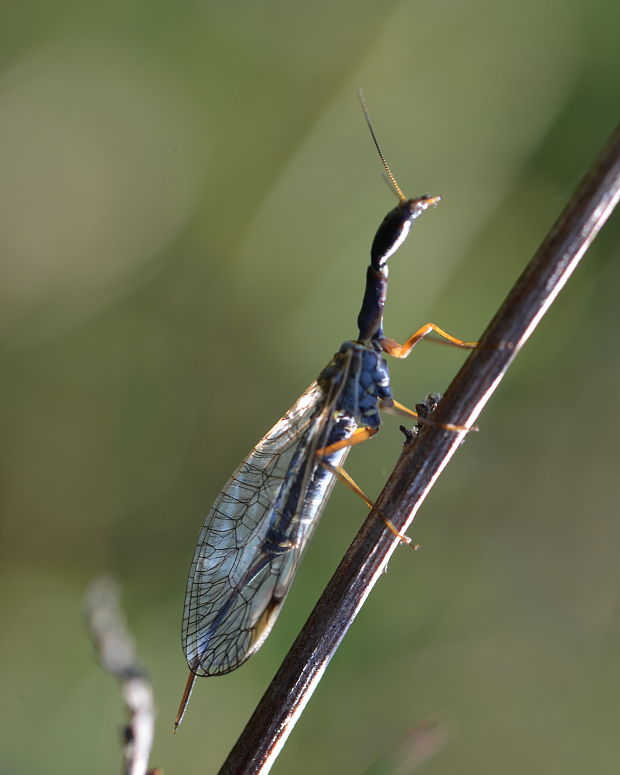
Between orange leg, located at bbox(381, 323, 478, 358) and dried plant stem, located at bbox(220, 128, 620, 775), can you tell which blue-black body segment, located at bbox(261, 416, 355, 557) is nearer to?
orange leg, located at bbox(381, 323, 478, 358)

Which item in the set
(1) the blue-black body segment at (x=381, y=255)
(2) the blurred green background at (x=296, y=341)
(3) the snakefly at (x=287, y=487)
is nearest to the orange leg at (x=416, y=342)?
(3) the snakefly at (x=287, y=487)

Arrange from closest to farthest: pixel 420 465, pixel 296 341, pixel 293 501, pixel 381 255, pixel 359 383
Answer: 1. pixel 420 465
2. pixel 293 501
3. pixel 359 383
4. pixel 381 255
5. pixel 296 341

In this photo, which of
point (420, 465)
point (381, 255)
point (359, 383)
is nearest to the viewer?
point (420, 465)

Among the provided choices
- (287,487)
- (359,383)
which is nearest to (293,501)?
(287,487)

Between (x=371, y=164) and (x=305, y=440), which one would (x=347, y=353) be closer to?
(x=305, y=440)

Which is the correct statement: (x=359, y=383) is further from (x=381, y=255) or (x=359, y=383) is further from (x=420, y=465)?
(x=420, y=465)

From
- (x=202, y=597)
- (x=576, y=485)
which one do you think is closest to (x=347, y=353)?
(x=202, y=597)
